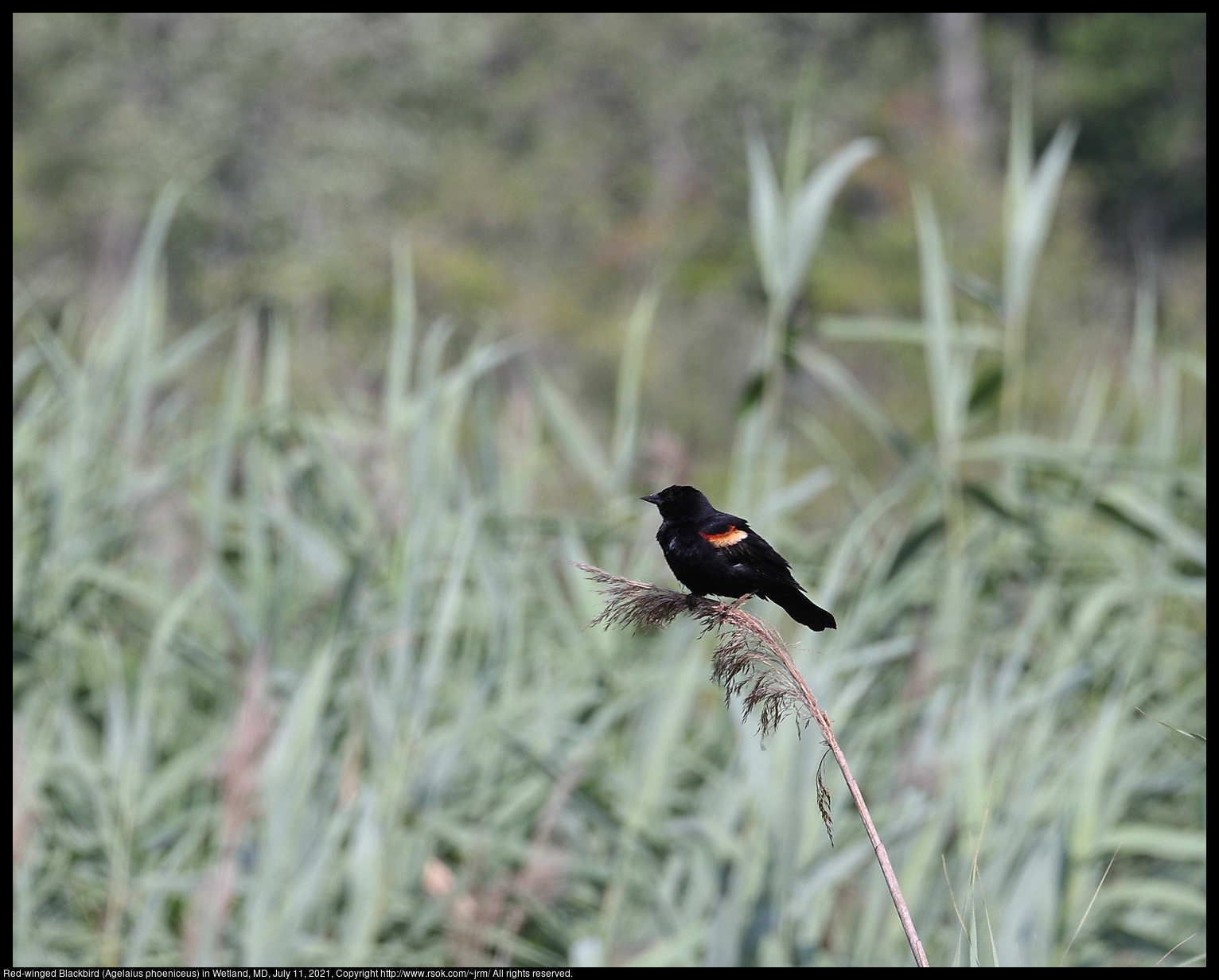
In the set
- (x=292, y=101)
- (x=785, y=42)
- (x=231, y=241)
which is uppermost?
(x=785, y=42)

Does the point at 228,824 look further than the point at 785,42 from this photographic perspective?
No

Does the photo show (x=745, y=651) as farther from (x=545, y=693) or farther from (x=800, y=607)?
(x=545, y=693)

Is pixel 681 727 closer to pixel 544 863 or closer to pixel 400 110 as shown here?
pixel 544 863

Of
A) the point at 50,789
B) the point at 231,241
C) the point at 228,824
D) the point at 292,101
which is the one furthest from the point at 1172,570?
the point at 292,101

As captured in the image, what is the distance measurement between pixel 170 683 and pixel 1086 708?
2294 millimetres

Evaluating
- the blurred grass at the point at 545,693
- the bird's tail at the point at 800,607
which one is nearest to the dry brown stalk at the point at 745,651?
the bird's tail at the point at 800,607

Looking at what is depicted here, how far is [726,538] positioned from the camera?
0.77 m

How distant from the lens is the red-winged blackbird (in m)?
0.69

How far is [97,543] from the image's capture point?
9.01 feet

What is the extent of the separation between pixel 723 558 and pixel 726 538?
15 millimetres

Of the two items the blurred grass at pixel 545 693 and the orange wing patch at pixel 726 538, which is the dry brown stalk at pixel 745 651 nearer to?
the orange wing patch at pixel 726 538

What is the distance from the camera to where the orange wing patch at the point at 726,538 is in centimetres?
76

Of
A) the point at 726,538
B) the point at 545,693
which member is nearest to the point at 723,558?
the point at 726,538

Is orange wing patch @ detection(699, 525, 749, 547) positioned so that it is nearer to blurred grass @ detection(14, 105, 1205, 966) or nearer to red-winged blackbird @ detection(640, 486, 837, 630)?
red-winged blackbird @ detection(640, 486, 837, 630)
